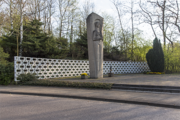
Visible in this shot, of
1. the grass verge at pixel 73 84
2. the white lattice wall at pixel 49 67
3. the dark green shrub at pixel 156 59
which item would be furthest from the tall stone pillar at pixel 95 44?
the dark green shrub at pixel 156 59

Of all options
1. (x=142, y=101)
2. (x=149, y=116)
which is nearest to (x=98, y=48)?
(x=142, y=101)

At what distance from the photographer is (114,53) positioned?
28734 millimetres

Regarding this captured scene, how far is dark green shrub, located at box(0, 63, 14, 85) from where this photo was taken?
1130 centimetres

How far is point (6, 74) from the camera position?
11.4 m

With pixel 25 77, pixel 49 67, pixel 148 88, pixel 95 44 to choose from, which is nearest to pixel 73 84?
pixel 25 77

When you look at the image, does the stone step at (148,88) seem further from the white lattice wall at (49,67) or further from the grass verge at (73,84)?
the white lattice wall at (49,67)

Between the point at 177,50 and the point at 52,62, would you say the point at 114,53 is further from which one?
the point at 52,62

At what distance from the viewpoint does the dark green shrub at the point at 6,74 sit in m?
11.3

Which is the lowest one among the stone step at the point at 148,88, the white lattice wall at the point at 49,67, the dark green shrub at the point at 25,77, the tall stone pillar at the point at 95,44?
the stone step at the point at 148,88

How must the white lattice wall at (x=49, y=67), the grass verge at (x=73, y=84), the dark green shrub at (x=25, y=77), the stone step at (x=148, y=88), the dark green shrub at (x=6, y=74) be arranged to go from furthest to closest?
the white lattice wall at (x=49, y=67), the dark green shrub at (x=25, y=77), the dark green shrub at (x=6, y=74), the grass verge at (x=73, y=84), the stone step at (x=148, y=88)

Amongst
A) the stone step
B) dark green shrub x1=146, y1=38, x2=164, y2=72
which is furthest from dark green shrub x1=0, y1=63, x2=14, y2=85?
dark green shrub x1=146, y1=38, x2=164, y2=72

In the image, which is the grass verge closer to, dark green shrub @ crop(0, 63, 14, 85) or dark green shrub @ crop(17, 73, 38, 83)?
dark green shrub @ crop(17, 73, 38, 83)

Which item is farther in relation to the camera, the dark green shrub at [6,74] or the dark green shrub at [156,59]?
the dark green shrub at [156,59]

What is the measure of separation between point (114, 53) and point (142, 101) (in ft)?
75.2
